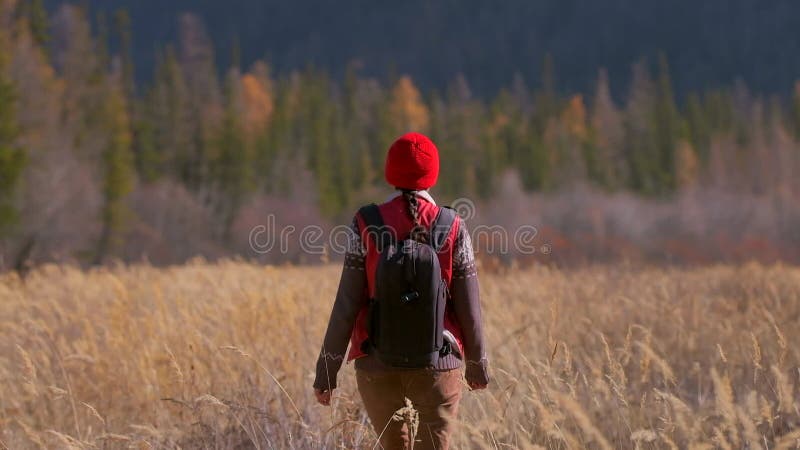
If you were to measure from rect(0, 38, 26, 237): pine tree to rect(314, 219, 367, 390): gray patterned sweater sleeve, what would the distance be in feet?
67.0

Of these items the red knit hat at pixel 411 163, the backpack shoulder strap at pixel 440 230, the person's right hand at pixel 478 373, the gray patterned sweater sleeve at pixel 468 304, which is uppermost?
the red knit hat at pixel 411 163

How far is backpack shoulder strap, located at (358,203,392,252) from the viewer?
2.89 m

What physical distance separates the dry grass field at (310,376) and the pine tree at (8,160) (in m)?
14.8

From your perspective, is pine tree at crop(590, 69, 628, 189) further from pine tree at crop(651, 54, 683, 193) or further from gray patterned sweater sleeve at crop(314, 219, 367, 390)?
gray patterned sweater sleeve at crop(314, 219, 367, 390)

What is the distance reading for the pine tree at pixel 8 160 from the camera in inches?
832

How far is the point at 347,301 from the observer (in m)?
2.98

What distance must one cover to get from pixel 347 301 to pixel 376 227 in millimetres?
296

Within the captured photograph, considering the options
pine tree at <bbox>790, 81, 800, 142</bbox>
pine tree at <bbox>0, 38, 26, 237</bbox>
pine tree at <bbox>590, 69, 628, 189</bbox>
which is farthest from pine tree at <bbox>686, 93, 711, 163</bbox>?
pine tree at <bbox>0, 38, 26, 237</bbox>

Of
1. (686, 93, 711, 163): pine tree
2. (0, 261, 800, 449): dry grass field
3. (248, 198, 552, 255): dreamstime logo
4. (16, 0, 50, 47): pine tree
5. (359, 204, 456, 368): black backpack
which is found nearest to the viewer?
(359, 204, 456, 368): black backpack

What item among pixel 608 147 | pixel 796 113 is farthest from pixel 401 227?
pixel 796 113

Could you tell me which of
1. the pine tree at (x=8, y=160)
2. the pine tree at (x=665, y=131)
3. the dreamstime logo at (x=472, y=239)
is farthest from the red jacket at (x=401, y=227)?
the pine tree at (x=665, y=131)

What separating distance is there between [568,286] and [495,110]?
57.9 meters

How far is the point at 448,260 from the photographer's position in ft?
9.60

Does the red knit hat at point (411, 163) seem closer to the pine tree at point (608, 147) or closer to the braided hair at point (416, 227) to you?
the braided hair at point (416, 227)
